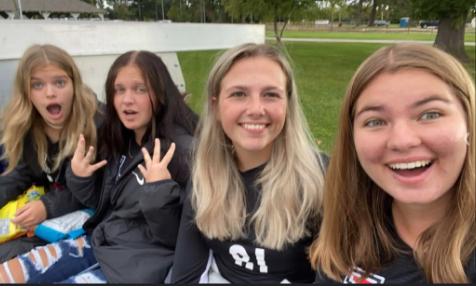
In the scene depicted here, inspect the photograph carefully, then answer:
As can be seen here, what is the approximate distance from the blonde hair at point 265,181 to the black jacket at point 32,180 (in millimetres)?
1159

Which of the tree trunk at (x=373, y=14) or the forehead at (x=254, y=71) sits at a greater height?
the tree trunk at (x=373, y=14)

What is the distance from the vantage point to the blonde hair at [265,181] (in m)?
1.69

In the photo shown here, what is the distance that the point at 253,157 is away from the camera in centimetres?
188

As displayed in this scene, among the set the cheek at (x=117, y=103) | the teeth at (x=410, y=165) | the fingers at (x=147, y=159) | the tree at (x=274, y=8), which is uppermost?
the tree at (x=274, y=8)

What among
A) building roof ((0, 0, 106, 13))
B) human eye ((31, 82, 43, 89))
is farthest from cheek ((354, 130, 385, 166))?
building roof ((0, 0, 106, 13))

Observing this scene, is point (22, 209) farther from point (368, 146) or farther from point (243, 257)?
point (368, 146)

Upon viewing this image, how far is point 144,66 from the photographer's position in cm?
237

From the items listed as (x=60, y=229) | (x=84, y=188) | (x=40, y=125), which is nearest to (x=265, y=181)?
(x=84, y=188)

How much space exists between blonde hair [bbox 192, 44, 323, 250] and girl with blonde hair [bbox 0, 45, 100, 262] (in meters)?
1.15

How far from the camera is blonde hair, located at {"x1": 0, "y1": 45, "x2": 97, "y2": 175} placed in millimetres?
2658

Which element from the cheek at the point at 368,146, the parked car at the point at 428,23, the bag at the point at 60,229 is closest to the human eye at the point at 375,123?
the cheek at the point at 368,146

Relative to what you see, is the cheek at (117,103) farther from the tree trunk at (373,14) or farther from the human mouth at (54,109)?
the tree trunk at (373,14)

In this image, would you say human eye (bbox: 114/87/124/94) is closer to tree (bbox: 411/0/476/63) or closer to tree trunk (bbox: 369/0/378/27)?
tree (bbox: 411/0/476/63)

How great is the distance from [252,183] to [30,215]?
155 centimetres
